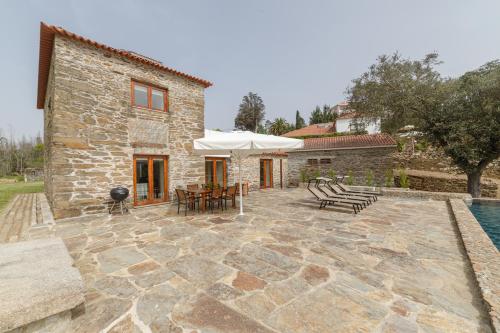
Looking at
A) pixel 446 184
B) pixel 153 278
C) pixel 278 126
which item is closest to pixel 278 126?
pixel 278 126

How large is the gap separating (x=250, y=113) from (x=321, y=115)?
771 inches

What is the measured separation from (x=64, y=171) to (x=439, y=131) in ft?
58.8

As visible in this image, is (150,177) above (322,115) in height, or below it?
below

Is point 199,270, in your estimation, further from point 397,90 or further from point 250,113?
point 250,113

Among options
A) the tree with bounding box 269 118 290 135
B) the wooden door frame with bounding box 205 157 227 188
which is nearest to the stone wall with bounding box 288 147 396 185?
the wooden door frame with bounding box 205 157 227 188

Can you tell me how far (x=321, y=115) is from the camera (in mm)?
50469

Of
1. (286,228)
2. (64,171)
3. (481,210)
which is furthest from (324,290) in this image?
(481,210)

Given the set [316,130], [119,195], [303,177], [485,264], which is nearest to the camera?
[485,264]

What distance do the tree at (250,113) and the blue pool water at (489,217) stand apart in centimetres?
3512

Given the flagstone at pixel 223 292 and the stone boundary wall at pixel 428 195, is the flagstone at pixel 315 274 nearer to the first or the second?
the flagstone at pixel 223 292

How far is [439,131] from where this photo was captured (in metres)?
12.0

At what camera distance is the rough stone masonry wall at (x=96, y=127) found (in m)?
6.36

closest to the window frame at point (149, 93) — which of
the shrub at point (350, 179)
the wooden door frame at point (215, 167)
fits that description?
the wooden door frame at point (215, 167)

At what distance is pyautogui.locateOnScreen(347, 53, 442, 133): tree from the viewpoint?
12.6m
